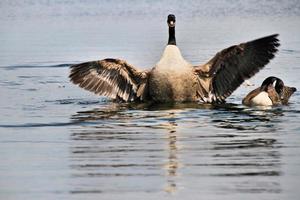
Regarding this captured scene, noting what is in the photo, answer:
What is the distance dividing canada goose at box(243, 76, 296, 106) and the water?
0.56ft

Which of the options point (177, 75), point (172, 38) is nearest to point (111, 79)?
point (172, 38)

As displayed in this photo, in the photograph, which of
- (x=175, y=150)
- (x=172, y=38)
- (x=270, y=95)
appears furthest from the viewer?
(x=172, y=38)

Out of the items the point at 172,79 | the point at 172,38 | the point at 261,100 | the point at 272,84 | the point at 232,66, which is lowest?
the point at 261,100

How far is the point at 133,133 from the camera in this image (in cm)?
1100

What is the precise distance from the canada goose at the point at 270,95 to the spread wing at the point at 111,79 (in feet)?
6.35

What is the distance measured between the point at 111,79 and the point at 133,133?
436 centimetres

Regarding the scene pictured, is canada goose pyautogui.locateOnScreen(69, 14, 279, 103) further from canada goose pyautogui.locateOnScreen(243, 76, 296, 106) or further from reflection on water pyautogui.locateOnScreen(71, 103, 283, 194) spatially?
reflection on water pyautogui.locateOnScreen(71, 103, 283, 194)

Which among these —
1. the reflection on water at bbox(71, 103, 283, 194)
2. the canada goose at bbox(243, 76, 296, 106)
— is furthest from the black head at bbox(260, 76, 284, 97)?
the reflection on water at bbox(71, 103, 283, 194)

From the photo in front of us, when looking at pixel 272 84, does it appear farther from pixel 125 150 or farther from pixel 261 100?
pixel 125 150

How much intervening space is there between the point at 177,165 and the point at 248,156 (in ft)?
2.73

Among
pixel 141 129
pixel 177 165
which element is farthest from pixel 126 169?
pixel 141 129

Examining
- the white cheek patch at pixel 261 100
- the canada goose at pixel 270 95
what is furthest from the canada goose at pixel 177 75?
the white cheek patch at pixel 261 100

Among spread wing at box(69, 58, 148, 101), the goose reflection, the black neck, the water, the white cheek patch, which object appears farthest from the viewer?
spread wing at box(69, 58, 148, 101)

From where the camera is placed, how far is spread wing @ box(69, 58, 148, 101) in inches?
591
